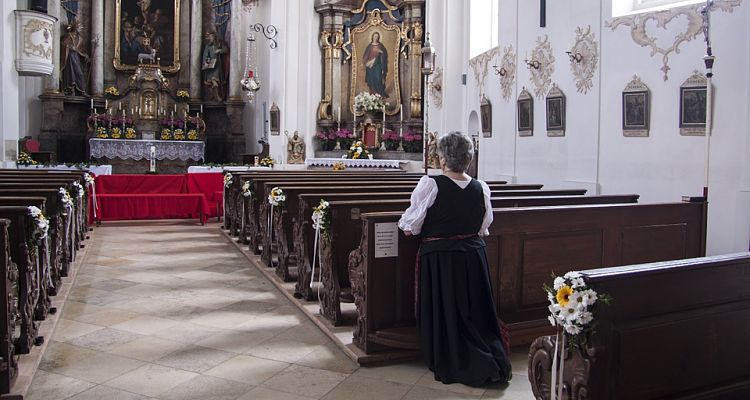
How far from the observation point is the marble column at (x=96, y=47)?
20.0 metres

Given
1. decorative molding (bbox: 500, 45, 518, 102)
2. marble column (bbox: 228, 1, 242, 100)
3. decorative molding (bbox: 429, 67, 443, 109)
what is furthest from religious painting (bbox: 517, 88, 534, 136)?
marble column (bbox: 228, 1, 242, 100)

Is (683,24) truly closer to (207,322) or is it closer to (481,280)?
(481,280)

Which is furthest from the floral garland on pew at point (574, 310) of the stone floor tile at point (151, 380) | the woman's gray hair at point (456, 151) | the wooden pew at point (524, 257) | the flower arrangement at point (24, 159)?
the flower arrangement at point (24, 159)

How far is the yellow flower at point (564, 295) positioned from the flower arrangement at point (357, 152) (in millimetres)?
15005

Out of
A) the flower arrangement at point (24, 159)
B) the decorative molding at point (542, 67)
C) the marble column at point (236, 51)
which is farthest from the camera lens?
the marble column at point (236, 51)

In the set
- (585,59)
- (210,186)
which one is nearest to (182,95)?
(210,186)

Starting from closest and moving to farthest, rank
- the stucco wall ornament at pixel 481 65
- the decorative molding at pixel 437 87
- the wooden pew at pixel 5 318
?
1. the wooden pew at pixel 5 318
2. the stucco wall ornament at pixel 481 65
3. the decorative molding at pixel 437 87

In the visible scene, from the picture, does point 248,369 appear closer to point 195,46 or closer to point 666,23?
point 666,23

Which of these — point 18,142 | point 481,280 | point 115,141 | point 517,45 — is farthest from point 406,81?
point 481,280

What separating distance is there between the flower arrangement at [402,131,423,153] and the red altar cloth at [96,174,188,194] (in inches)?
269

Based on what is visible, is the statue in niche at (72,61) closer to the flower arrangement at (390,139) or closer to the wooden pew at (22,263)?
the flower arrangement at (390,139)

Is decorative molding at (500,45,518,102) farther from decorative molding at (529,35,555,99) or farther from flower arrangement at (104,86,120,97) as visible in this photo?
flower arrangement at (104,86,120,97)

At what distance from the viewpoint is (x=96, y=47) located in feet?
65.9

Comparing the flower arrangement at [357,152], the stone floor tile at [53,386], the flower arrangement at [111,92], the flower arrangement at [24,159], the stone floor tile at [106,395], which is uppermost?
the flower arrangement at [111,92]
